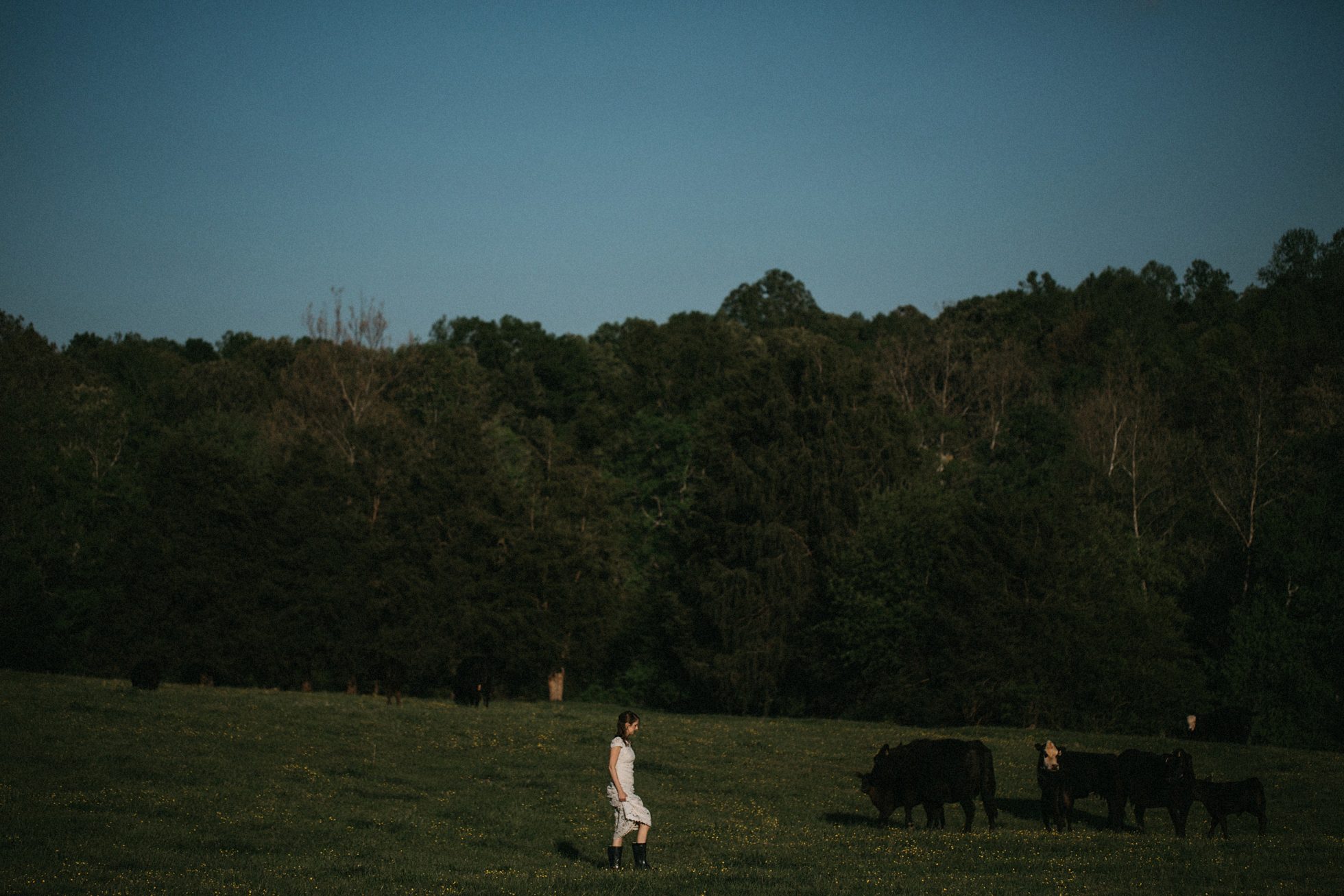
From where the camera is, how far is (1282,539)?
54.5 m

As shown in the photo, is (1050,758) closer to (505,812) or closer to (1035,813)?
(1035,813)

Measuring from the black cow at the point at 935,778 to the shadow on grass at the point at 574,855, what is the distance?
588 cm

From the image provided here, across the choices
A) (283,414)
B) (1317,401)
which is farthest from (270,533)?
(1317,401)

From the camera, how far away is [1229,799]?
2067 cm

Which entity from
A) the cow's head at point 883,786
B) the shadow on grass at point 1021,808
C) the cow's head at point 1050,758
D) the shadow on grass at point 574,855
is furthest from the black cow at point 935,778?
the shadow on grass at point 574,855

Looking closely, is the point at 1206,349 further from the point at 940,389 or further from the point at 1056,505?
the point at 1056,505

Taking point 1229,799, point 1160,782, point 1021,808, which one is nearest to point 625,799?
point 1160,782

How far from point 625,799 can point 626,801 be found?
0.12 feet

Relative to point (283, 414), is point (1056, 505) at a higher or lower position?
lower

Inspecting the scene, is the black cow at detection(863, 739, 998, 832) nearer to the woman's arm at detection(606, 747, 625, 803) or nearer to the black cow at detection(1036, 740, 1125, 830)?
the black cow at detection(1036, 740, 1125, 830)

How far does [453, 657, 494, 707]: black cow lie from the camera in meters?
41.4

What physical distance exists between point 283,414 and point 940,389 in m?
52.1

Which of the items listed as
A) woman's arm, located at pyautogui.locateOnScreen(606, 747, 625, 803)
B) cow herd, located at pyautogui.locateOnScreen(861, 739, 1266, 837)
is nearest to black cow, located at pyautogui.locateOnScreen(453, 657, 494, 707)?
cow herd, located at pyautogui.locateOnScreen(861, 739, 1266, 837)

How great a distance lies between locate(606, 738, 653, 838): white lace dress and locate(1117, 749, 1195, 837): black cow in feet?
33.2
